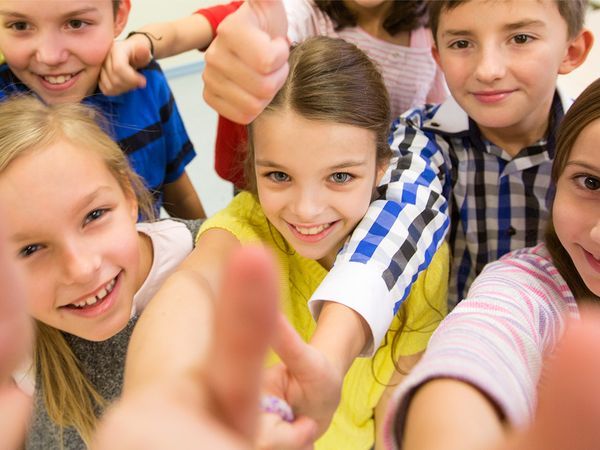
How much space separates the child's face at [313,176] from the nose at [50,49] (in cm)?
36

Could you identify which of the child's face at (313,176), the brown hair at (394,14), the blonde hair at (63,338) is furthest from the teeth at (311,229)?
the brown hair at (394,14)

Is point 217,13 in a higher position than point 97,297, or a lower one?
higher

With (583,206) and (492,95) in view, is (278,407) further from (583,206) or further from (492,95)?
(492,95)

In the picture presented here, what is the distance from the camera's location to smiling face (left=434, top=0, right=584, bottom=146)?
0.77 m

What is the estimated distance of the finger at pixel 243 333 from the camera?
232mm

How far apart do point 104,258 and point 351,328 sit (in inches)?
11.6

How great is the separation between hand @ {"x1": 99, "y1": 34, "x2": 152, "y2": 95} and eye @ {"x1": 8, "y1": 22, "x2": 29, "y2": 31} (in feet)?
0.40

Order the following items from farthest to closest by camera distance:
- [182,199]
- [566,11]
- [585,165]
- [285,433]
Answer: [182,199] → [566,11] → [585,165] → [285,433]

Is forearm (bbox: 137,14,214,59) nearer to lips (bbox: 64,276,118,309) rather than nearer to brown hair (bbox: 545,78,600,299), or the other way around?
lips (bbox: 64,276,118,309)

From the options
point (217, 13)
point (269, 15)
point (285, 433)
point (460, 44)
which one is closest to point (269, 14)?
point (269, 15)

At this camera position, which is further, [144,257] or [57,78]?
[57,78]

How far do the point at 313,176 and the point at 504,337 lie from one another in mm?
315

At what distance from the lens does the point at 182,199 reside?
115cm

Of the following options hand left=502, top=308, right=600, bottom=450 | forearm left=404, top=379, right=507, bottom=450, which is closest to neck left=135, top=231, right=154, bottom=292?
forearm left=404, top=379, right=507, bottom=450
